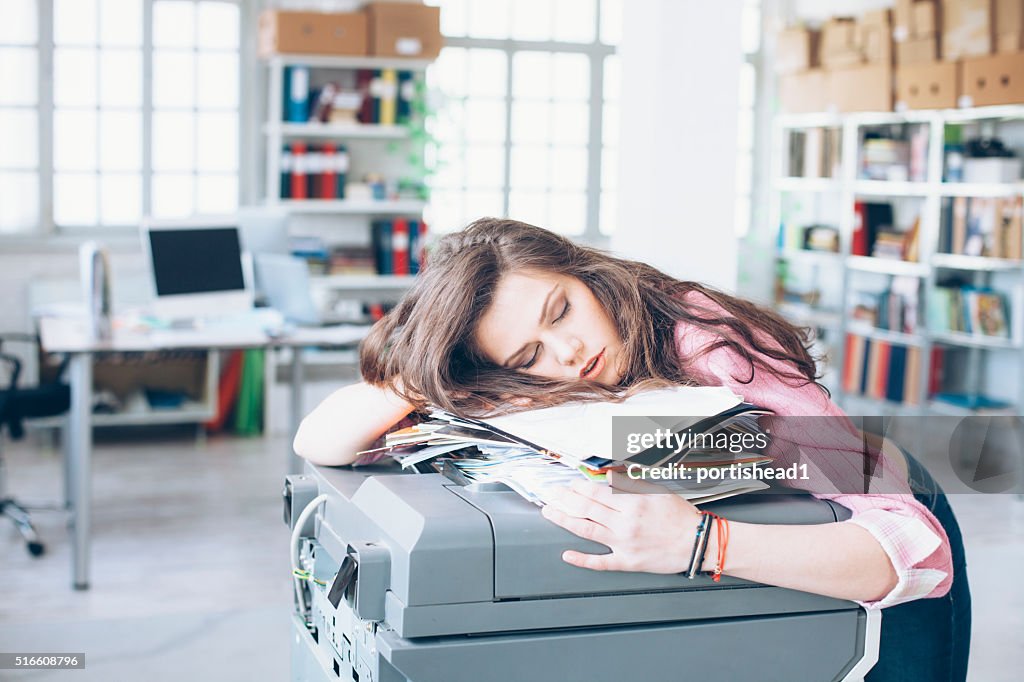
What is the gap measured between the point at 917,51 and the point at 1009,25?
1.88 ft

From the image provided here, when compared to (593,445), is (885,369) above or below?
below

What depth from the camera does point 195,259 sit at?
4406 millimetres

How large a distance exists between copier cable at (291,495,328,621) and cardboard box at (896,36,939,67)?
538 cm

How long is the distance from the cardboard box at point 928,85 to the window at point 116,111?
3.69 m

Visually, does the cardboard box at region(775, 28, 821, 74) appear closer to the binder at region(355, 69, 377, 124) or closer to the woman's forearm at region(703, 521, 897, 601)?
the binder at region(355, 69, 377, 124)

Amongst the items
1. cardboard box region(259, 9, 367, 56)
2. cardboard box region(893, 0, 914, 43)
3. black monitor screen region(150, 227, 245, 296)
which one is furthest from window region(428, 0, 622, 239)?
black monitor screen region(150, 227, 245, 296)

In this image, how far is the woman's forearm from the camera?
96 cm

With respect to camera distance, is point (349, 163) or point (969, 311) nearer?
point (969, 311)

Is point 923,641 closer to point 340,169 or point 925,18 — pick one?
point 925,18

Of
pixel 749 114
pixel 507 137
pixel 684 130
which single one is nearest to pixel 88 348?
pixel 684 130

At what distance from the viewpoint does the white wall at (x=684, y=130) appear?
3.76m

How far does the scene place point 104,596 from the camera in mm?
3564

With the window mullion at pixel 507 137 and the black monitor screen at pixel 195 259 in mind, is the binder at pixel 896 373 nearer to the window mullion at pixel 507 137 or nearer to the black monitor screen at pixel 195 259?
the window mullion at pixel 507 137

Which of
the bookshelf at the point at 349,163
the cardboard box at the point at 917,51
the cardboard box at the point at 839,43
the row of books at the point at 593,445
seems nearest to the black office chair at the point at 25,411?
the bookshelf at the point at 349,163
